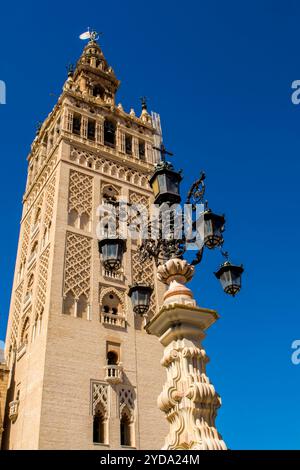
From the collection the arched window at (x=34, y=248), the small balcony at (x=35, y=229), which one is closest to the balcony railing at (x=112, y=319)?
the arched window at (x=34, y=248)

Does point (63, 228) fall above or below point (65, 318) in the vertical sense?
above

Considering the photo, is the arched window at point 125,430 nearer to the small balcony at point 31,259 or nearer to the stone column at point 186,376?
the small balcony at point 31,259

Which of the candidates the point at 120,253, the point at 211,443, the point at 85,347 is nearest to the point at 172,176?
the point at 120,253

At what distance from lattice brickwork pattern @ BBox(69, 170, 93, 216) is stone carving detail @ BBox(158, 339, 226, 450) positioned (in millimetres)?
13497

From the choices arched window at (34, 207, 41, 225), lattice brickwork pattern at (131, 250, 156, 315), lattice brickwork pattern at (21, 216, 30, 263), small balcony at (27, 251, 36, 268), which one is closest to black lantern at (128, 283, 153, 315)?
lattice brickwork pattern at (131, 250, 156, 315)

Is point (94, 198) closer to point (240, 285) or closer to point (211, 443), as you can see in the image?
point (240, 285)

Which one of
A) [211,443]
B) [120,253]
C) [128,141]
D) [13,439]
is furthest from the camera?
[128,141]

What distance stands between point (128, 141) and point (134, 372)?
39.1 ft

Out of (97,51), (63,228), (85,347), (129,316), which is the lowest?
(85,347)

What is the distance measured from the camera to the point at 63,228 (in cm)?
1730

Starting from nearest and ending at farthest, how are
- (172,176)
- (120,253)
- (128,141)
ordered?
(120,253) → (172,176) → (128,141)

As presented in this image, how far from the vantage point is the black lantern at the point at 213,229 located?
6559mm

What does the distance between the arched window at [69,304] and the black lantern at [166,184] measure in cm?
931

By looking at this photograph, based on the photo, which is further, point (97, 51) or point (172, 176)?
point (97, 51)
